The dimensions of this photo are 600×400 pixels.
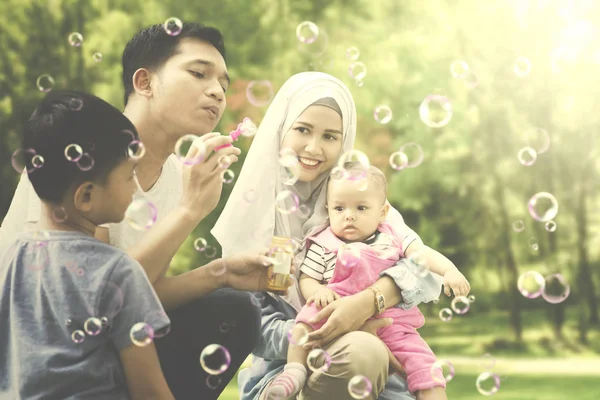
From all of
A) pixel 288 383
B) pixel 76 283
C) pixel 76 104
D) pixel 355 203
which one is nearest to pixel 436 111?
pixel 355 203

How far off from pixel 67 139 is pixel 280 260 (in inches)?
19.5

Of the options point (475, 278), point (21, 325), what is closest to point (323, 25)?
point (475, 278)

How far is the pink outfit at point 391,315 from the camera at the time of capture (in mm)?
1565

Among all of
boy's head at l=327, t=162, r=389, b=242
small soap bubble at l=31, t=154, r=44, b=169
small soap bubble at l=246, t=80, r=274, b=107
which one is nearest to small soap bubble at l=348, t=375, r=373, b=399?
boy's head at l=327, t=162, r=389, b=242

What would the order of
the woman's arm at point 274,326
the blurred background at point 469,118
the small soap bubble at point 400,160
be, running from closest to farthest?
the woman's arm at point 274,326 < the small soap bubble at point 400,160 < the blurred background at point 469,118

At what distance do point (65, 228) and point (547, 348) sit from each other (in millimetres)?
3295

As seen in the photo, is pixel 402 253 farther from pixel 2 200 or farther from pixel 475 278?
pixel 2 200

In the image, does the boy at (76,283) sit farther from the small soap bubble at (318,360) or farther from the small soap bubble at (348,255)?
the small soap bubble at (348,255)

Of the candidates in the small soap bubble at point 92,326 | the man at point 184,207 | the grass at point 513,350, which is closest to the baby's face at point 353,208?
the man at point 184,207

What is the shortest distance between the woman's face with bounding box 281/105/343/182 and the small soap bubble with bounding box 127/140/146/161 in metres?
0.46

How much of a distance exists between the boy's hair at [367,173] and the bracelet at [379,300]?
0.24 metres

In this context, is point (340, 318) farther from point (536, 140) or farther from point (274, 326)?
point (536, 140)

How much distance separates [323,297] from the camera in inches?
62.6

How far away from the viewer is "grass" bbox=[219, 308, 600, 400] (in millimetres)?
3723
